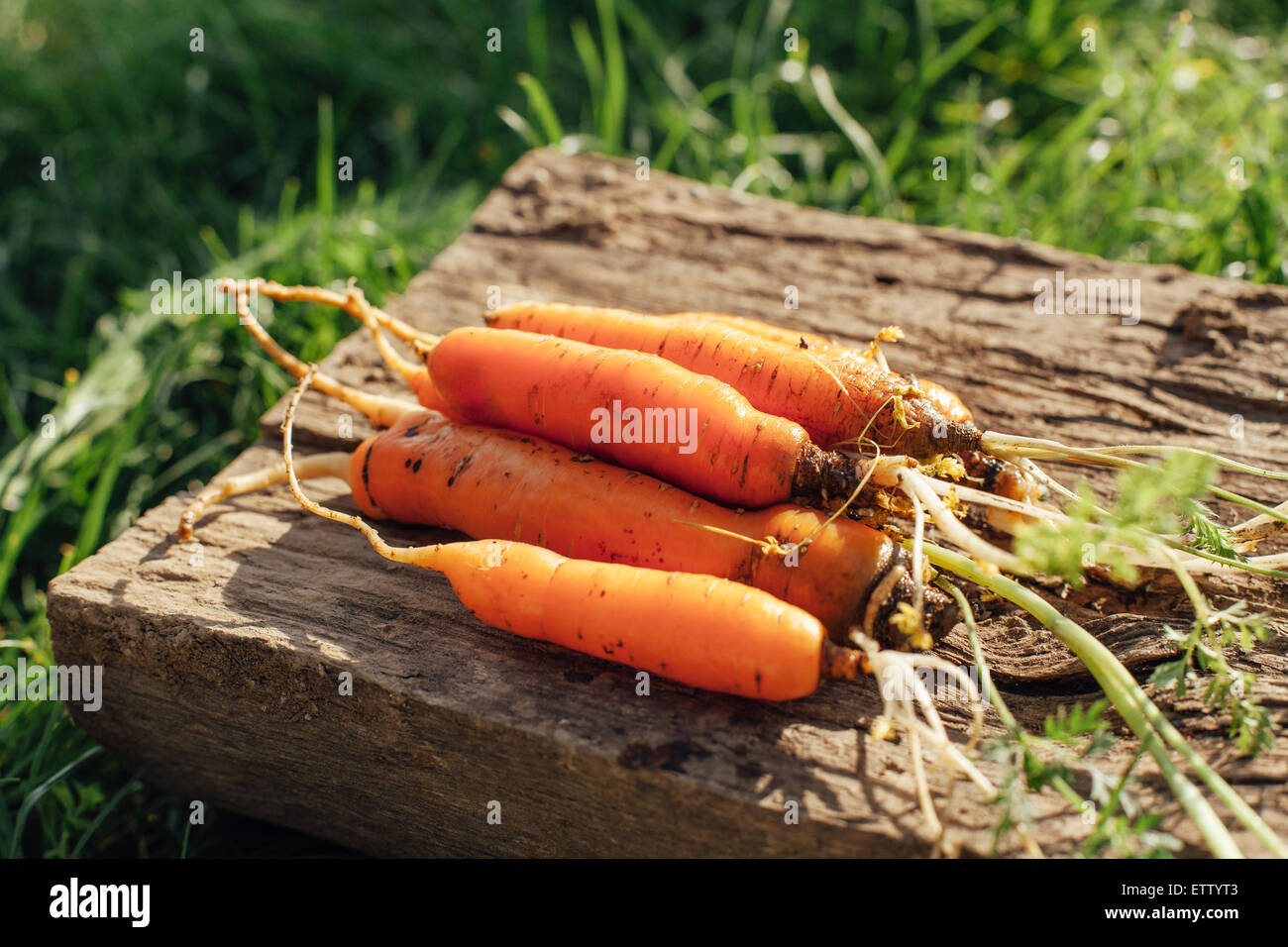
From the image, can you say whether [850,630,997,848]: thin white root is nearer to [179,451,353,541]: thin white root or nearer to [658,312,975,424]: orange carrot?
[658,312,975,424]: orange carrot

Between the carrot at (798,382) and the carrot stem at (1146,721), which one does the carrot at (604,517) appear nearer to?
Answer: the carrot stem at (1146,721)

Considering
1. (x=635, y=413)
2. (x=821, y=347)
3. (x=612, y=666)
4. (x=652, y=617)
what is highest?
(x=821, y=347)

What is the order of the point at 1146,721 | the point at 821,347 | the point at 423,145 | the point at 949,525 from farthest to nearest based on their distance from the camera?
the point at 423,145 → the point at 821,347 → the point at 949,525 → the point at 1146,721

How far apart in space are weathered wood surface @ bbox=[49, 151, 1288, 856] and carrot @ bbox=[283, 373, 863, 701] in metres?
0.11

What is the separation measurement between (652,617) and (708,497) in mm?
385

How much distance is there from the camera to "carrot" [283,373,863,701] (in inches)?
73.2

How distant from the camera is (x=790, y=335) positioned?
2498 millimetres

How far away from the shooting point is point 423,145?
485 centimetres

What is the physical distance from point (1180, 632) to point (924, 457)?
65 centimetres

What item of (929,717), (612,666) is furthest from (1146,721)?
(612,666)

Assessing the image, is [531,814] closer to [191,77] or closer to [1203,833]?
[1203,833]

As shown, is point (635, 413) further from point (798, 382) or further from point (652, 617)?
point (652, 617)

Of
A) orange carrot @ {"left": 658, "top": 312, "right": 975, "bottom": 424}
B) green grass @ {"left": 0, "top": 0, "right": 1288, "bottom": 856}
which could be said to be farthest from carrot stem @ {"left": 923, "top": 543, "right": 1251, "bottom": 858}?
green grass @ {"left": 0, "top": 0, "right": 1288, "bottom": 856}
